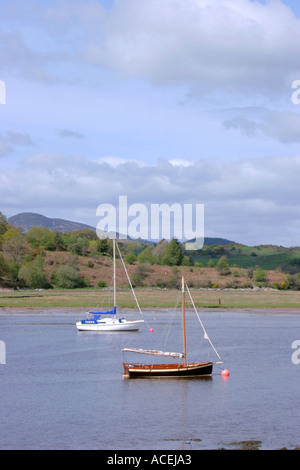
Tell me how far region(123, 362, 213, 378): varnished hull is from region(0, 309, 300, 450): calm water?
0.49m

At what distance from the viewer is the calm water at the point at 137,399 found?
27188mm

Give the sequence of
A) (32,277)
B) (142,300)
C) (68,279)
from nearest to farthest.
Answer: (142,300), (32,277), (68,279)

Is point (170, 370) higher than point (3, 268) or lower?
lower

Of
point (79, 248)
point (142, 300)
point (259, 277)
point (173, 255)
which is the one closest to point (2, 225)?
point (79, 248)

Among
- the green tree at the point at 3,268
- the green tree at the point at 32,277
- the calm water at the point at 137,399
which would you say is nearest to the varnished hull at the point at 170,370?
the calm water at the point at 137,399

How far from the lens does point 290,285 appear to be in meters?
150

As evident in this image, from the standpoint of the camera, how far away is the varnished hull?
4075 centimetres

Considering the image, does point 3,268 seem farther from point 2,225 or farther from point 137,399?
point 137,399

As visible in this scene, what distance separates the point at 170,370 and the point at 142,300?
208 ft

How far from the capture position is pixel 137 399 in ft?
116

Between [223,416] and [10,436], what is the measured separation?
9.93m

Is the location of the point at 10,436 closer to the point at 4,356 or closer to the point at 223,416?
the point at 223,416

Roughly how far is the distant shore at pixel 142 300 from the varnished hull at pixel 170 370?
5031cm
